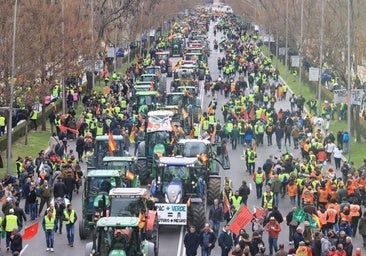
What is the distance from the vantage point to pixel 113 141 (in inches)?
1521

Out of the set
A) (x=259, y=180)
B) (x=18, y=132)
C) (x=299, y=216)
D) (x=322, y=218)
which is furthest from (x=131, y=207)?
(x=18, y=132)

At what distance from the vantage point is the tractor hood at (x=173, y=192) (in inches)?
1216

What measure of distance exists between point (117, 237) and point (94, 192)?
266 inches

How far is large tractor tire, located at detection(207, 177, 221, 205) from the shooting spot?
34156 millimetres

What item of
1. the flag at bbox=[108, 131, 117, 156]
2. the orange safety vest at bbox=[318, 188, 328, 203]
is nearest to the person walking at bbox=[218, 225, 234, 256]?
the orange safety vest at bbox=[318, 188, 328, 203]

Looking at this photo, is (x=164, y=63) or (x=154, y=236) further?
(x=164, y=63)

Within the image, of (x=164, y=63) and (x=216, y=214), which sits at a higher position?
(x=164, y=63)

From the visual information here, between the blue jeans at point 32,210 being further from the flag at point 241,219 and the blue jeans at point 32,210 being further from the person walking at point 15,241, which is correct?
the flag at point 241,219

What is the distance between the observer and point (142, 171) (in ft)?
128

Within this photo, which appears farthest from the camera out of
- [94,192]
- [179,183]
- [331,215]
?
[179,183]

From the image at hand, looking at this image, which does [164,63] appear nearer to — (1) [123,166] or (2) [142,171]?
(2) [142,171]

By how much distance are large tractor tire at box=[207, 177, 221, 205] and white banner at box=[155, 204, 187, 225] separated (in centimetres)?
377

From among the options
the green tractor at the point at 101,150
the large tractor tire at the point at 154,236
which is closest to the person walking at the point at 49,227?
the large tractor tire at the point at 154,236

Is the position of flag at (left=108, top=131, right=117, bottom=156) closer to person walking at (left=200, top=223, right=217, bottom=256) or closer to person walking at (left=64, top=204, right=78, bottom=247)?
person walking at (left=64, top=204, right=78, bottom=247)
